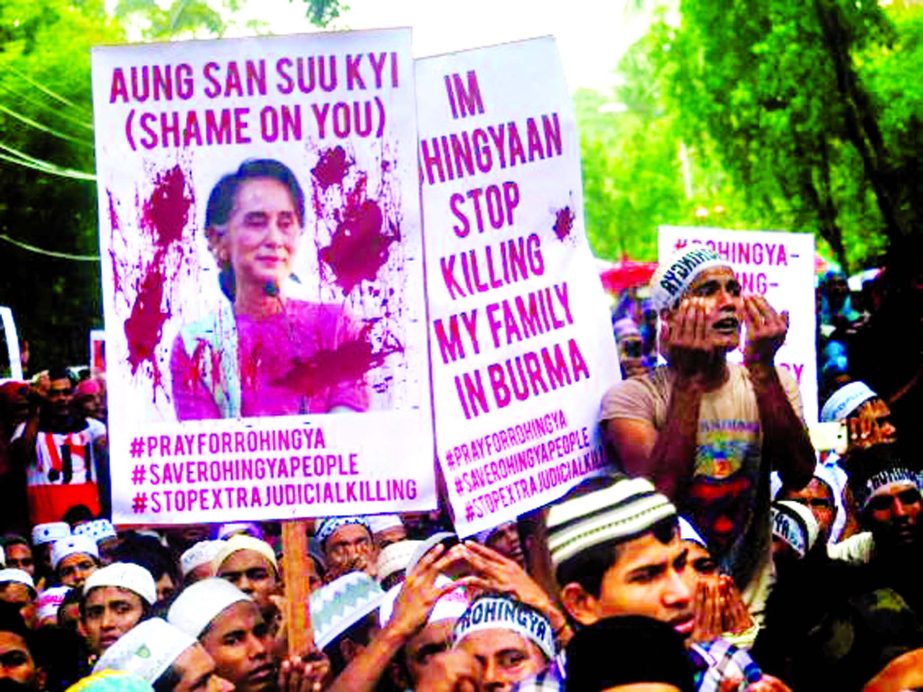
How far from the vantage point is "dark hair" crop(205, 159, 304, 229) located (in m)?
6.06

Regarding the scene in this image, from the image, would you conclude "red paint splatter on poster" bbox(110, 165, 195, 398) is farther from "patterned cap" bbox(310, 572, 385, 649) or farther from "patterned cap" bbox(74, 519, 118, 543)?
"patterned cap" bbox(74, 519, 118, 543)

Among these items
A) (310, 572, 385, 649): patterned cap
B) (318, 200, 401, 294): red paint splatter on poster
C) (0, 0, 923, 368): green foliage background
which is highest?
(0, 0, 923, 368): green foliage background

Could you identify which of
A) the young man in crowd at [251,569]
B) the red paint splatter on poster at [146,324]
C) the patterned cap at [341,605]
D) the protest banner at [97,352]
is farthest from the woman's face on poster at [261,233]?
the protest banner at [97,352]

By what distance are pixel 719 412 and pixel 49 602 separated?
A: 5.08 m

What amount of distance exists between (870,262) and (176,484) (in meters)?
24.0

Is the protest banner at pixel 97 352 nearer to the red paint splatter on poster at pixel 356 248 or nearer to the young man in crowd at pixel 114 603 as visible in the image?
the young man in crowd at pixel 114 603

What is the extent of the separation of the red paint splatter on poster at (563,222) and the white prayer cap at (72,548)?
5283 millimetres

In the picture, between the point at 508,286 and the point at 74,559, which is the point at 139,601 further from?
the point at 508,286

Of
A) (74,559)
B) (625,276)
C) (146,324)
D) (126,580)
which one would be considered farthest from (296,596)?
(625,276)

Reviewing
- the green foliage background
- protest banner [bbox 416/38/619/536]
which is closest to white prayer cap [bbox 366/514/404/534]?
protest banner [bbox 416/38/619/536]

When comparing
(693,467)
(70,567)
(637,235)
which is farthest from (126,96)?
(637,235)

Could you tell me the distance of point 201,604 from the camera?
728 cm

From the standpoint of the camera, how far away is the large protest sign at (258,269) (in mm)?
6008

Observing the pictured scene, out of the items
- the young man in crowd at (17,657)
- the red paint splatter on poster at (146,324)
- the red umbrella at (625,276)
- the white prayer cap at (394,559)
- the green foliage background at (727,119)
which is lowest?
the young man in crowd at (17,657)
